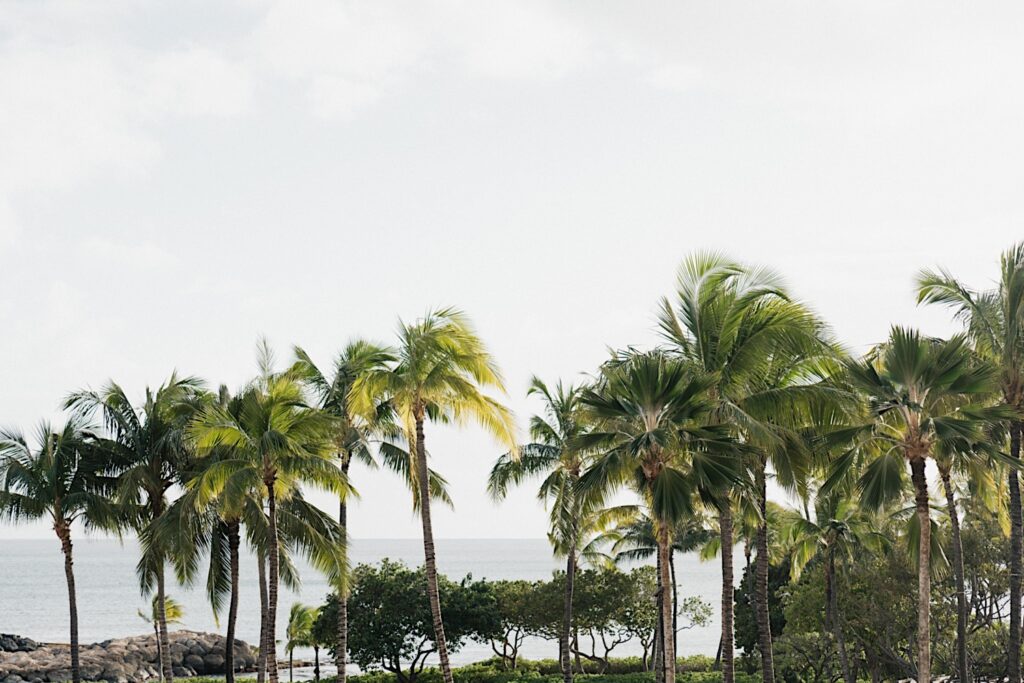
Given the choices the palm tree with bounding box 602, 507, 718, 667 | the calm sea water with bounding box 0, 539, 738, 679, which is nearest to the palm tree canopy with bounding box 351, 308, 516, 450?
the palm tree with bounding box 602, 507, 718, 667

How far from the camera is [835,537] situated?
2820 centimetres

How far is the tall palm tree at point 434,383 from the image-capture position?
20906mm

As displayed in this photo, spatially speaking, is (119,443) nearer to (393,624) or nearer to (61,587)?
(393,624)

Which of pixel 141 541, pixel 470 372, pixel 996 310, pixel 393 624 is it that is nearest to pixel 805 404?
pixel 996 310

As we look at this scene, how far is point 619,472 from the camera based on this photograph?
17.2m

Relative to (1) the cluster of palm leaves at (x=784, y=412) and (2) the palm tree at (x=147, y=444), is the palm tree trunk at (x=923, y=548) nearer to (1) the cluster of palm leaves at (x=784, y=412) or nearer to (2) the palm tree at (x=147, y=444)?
(1) the cluster of palm leaves at (x=784, y=412)

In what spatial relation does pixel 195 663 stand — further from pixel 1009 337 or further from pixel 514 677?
pixel 1009 337

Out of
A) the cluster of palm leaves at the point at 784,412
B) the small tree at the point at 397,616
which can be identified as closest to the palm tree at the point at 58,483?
the small tree at the point at 397,616

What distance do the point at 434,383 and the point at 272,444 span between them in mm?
3455

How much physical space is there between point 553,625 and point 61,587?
401ft

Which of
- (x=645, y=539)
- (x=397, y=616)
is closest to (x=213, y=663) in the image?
(x=397, y=616)

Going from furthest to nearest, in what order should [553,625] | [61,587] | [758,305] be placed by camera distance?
[61,587] < [553,625] < [758,305]

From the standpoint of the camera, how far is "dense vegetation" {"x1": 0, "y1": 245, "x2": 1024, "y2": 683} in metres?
17.2

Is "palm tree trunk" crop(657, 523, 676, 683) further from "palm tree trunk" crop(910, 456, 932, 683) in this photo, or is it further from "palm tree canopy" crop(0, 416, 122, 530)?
Answer: "palm tree canopy" crop(0, 416, 122, 530)
